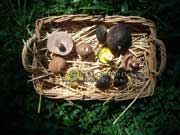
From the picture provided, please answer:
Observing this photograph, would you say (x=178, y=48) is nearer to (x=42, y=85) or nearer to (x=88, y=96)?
(x=88, y=96)

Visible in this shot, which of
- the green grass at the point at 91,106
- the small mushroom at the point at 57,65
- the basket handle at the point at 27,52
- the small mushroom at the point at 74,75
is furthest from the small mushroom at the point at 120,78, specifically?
the basket handle at the point at 27,52

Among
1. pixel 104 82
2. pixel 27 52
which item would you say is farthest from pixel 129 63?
pixel 27 52

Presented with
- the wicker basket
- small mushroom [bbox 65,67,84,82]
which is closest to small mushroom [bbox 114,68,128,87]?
the wicker basket

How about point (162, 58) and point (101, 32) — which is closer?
point (162, 58)

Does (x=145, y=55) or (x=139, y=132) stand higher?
(x=145, y=55)

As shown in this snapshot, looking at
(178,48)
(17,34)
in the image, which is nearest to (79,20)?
(17,34)

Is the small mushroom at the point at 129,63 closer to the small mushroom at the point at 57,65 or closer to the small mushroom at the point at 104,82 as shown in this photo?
the small mushroom at the point at 104,82

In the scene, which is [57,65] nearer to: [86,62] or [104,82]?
[86,62]
